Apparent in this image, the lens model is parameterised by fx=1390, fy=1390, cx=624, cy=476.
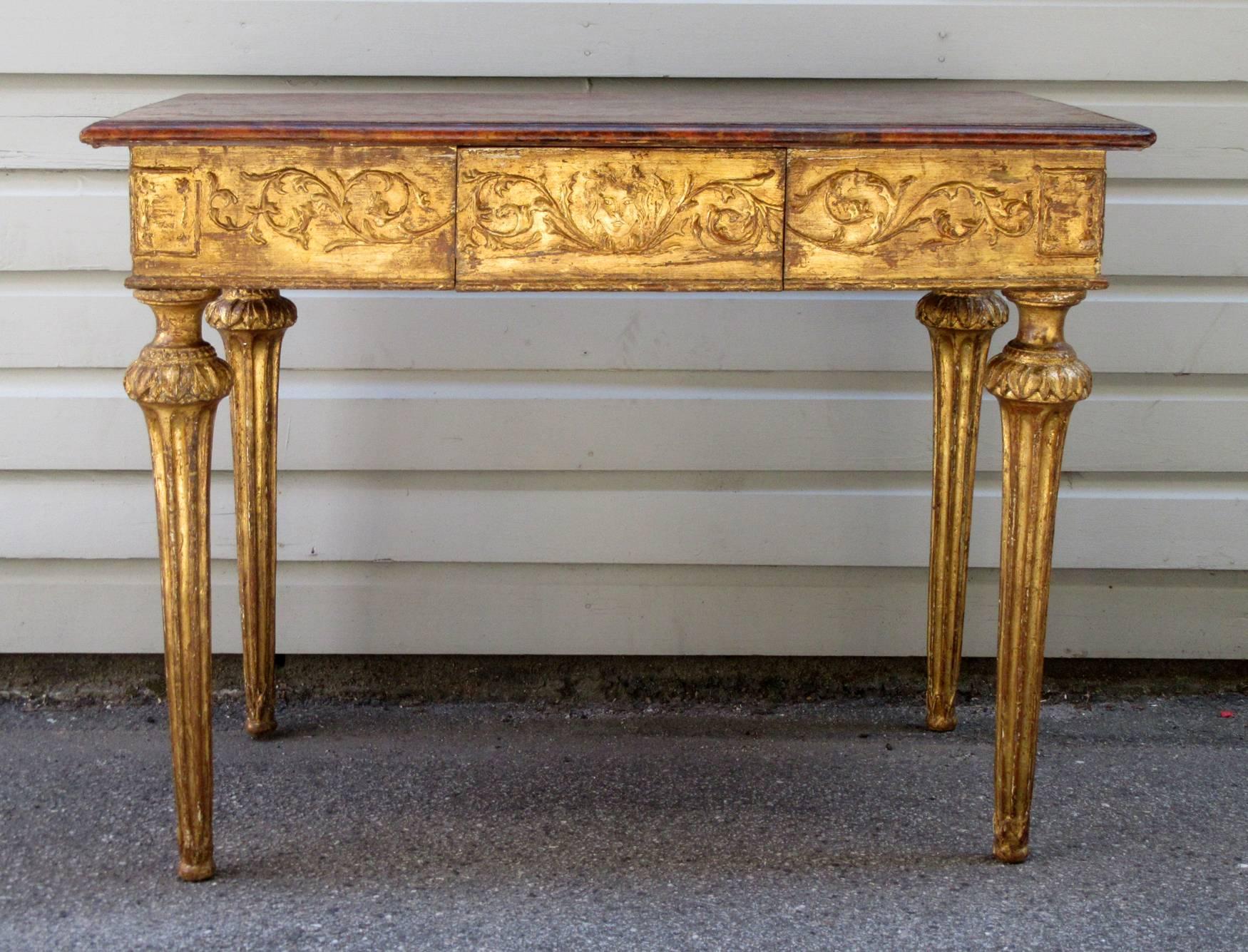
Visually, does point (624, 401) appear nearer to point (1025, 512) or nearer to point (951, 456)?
point (951, 456)

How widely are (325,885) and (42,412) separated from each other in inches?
47.4

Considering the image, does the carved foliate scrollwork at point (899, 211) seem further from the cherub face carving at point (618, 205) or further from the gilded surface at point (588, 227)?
the cherub face carving at point (618, 205)

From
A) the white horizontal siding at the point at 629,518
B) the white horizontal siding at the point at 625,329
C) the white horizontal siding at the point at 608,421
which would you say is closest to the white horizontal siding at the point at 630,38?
the white horizontal siding at the point at 625,329

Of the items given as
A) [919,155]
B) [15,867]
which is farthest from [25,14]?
[919,155]

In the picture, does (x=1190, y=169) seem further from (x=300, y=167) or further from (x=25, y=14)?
(x=25, y=14)

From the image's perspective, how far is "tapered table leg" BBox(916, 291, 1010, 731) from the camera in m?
2.52

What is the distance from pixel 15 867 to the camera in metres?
2.24

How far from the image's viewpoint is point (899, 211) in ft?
6.31

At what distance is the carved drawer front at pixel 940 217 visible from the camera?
6.27 feet

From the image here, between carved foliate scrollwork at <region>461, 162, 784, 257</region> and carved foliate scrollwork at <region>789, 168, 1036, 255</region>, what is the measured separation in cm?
7

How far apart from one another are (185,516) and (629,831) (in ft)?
3.01

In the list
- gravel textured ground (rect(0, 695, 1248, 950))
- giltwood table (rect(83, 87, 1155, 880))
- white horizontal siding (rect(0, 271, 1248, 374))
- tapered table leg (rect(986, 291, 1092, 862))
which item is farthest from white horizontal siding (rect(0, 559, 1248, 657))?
giltwood table (rect(83, 87, 1155, 880))

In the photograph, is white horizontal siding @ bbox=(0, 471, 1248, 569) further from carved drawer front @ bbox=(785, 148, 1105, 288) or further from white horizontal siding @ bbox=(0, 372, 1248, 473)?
carved drawer front @ bbox=(785, 148, 1105, 288)

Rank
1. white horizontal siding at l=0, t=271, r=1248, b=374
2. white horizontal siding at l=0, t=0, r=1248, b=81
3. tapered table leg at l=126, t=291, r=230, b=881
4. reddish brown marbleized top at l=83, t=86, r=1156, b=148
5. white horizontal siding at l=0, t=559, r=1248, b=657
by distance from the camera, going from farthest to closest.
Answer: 1. white horizontal siding at l=0, t=559, r=1248, b=657
2. white horizontal siding at l=0, t=271, r=1248, b=374
3. white horizontal siding at l=0, t=0, r=1248, b=81
4. tapered table leg at l=126, t=291, r=230, b=881
5. reddish brown marbleized top at l=83, t=86, r=1156, b=148
